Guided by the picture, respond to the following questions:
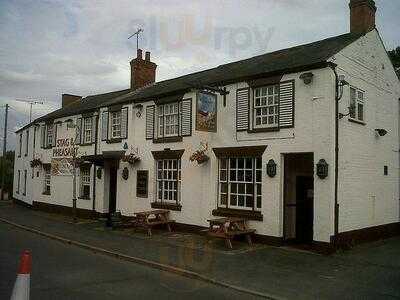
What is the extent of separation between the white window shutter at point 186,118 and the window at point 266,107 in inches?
124

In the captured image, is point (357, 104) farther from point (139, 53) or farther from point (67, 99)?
point (67, 99)

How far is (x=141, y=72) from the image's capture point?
2511 centimetres

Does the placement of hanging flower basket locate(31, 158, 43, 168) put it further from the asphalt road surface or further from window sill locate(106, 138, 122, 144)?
the asphalt road surface

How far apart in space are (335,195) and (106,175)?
1237 centimetres

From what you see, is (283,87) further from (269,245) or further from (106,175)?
(106,175)

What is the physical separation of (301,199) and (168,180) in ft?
18.8

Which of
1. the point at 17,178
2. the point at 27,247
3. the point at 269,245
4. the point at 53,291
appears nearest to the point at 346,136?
the point at 269,245

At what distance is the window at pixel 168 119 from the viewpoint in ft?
58.8

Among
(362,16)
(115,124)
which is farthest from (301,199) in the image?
(115,124)

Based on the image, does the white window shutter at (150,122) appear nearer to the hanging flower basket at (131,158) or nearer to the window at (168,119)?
the window at (168,119)

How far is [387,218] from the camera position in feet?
54.1

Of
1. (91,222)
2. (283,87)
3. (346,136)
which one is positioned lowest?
(91,222)

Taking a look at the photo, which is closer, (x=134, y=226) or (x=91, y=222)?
(x=134, y=226)

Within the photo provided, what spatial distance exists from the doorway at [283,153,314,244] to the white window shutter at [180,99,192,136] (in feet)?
14.7
